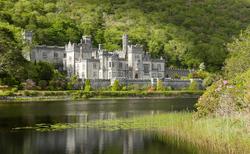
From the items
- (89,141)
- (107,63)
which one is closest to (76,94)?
(107,63)

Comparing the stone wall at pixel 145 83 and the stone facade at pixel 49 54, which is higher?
the stone facade at pixel 49 54

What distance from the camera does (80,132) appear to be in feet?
87.3

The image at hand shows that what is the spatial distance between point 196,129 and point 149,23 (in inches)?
5240

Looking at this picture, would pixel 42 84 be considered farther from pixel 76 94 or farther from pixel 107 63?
pixel 107 63

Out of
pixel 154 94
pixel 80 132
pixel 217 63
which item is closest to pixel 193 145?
pixel 80 132

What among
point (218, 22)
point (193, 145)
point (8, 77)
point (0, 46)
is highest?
point (218, 22)

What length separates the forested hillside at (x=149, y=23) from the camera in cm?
12325

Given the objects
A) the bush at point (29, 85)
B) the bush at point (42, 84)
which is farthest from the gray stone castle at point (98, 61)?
the bush at point (29, 85)

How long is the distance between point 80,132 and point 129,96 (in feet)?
162

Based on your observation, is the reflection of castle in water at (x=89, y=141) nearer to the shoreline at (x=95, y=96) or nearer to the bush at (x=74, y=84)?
the shoreline at (x=95, y=96)

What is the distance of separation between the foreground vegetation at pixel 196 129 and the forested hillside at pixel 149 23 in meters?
72.8

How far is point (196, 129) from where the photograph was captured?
2453 cm

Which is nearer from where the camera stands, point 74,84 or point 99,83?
Answer: point 74,84

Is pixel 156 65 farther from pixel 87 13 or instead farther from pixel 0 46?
pixel 87 13
